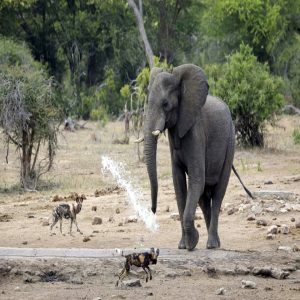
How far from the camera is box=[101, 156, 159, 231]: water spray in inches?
541

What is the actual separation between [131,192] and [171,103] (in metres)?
7.22

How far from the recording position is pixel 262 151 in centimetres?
2506

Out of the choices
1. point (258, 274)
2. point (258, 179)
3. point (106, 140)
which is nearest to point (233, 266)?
point (258, 274)

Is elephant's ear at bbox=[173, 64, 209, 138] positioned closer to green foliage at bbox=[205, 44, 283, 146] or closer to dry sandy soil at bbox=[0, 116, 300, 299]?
dry sandy soil at bbox=[0, 116, 300, 299]

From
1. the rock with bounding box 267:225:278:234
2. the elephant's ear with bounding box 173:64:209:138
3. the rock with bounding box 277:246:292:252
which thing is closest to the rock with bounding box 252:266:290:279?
the rock with bounding box 277:246:292:252

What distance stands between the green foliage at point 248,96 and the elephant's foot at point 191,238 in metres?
15.0

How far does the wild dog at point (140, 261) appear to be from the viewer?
9.20 m

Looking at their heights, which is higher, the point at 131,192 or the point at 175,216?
the point at 175,216

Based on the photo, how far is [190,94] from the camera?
1055 centimetres

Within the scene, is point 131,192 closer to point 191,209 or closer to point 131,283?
point 191,209

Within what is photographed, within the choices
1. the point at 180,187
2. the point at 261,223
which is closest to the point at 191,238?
the point at 180,187

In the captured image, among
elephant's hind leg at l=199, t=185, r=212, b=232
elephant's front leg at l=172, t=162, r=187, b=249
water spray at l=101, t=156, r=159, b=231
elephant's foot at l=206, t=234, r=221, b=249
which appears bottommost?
water spray at l=101, t=156, r=159, b=231

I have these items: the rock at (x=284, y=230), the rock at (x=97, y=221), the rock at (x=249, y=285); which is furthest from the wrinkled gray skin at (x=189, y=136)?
the rock at (x=97, y=221)

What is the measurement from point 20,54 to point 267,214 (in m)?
25.3
